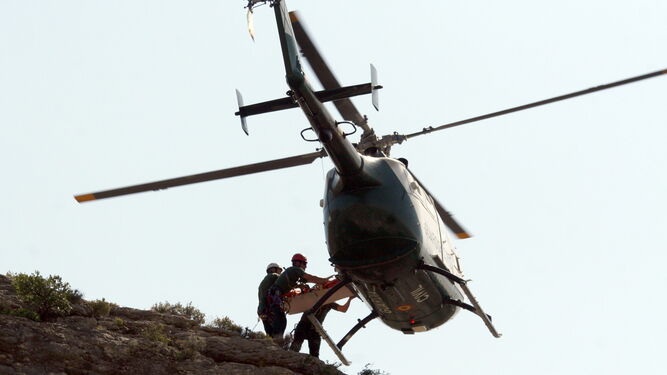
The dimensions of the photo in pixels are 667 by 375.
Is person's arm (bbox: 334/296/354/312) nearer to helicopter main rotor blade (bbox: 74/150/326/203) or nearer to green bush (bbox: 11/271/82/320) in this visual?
helicopter main rotor blade (bbox: 74/150/326/203)

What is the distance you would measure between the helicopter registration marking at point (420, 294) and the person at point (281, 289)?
2.13 metres

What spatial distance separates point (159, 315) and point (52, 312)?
1.85 m

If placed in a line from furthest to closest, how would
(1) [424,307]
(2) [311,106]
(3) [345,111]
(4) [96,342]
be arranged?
(3) [345,111] < (1) [424,307] < (4) [96,342] < (2) [311,106]

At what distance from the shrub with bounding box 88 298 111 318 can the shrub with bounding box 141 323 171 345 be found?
72 centimetres

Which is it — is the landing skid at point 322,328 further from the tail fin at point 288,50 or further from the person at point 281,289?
the tail fin at point 288,50

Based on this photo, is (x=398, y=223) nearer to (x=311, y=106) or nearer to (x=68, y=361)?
(x=311, y=106)

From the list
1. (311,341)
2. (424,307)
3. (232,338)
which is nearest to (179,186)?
(232,338)

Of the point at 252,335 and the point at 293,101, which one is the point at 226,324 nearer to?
the point at 252,335

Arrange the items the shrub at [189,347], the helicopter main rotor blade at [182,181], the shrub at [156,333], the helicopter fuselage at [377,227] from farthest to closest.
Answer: the helicopter main rotor blade at [182,181] → the shrub at [156,333] → the shrub at [189,347] → the helicopter fuselage at [377,227]

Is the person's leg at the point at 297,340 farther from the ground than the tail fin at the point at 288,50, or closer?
closer

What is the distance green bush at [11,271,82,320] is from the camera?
492 inches

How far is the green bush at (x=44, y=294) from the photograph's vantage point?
12500mm

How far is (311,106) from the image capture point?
11031mm

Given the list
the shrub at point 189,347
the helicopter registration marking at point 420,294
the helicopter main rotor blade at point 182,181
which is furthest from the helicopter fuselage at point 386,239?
the shrub at point 189,347
